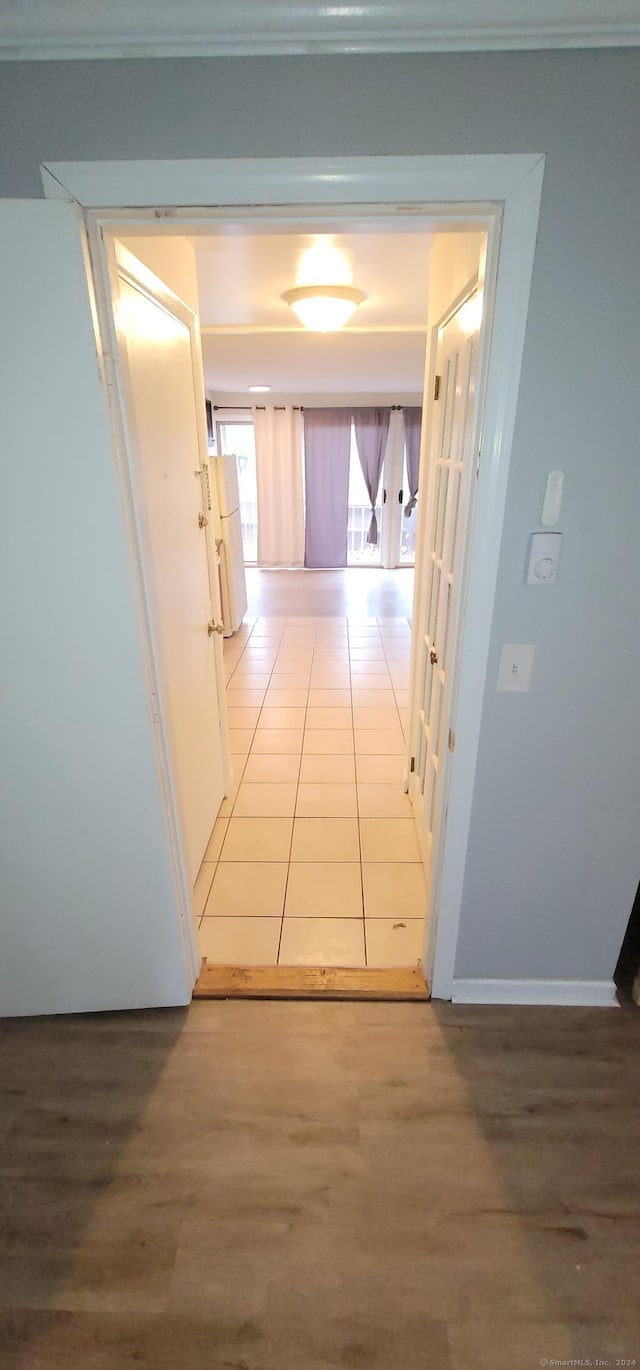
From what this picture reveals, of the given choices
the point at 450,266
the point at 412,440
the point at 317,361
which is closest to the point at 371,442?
the point at 412,440

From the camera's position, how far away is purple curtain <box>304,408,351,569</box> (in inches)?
295

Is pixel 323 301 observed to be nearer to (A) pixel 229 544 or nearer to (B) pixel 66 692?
(B) pixel 66 692

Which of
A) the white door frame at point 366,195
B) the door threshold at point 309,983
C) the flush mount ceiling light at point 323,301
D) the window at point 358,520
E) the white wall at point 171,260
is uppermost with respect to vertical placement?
the flush mount ceiling light at point 323,301

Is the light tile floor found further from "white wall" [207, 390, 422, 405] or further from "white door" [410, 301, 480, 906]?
"white wall" [207, 390, 422, 405]

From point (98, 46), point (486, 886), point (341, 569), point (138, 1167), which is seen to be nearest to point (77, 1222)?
point (138, 1167)

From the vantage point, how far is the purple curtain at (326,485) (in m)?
7.48

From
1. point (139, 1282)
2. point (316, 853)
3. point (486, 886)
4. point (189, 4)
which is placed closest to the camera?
point (189, 4)

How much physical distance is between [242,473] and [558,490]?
7.26 metres

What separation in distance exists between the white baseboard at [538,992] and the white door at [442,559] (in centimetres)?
34

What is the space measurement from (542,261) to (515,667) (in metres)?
0.80

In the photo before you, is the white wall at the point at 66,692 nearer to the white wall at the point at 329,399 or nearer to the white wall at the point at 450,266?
the white wall at the point at 450,266

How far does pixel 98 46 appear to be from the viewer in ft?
3.30

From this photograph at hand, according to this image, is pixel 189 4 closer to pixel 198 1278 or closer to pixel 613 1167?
pixel 198 1278

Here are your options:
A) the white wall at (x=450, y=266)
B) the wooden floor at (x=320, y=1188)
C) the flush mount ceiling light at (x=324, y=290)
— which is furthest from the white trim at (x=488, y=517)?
the flush mount ceiling light at (x=324, y=290)
